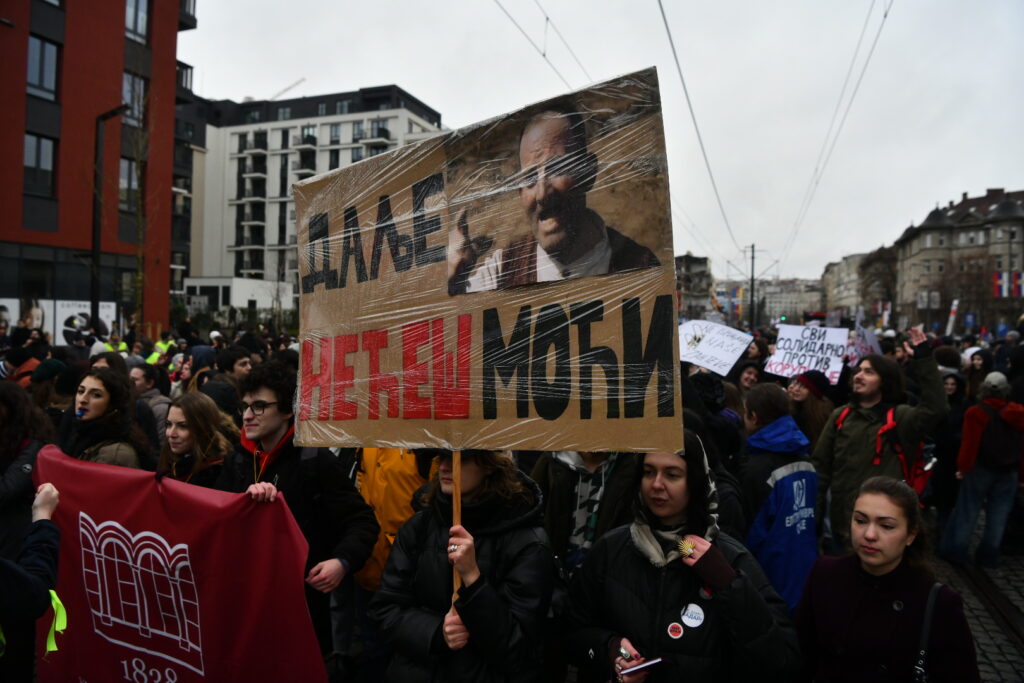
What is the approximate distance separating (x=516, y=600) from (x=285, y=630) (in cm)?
103

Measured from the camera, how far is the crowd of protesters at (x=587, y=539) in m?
2.32

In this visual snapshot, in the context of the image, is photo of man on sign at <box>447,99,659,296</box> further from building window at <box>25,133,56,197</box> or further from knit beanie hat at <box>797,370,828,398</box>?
building window at <box>25,133,56,197</box>

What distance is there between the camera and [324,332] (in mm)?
3088

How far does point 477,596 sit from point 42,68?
29.8 m

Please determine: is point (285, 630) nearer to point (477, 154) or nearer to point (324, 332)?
point (324, 332)

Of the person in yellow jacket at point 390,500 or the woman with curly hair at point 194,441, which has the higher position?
the woman with curly hair at point 194,441

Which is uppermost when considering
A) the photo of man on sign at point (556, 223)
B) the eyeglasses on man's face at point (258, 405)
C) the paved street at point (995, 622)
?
the photo of man on sign at point (556, 223)

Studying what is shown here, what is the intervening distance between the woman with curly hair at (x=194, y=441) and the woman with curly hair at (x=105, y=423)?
0.19 m

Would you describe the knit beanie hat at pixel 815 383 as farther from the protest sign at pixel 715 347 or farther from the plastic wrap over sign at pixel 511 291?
the plastic wrap over sign at pixel 511 291

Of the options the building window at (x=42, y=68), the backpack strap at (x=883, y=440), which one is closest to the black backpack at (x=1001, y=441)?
the backpack strap at (x=883, y=440)

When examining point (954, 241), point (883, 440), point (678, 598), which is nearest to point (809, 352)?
point (883, 440)

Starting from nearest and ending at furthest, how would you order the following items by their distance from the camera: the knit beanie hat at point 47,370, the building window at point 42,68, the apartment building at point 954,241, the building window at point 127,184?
the knit beanie hat at point 47,370 < the building window at point 42,68 < the building window at point 127,184 < the apartment building at point 954,241

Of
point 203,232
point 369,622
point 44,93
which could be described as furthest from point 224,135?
point 369,622

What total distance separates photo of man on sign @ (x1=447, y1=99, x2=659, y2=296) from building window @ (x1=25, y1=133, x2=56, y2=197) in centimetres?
2820
